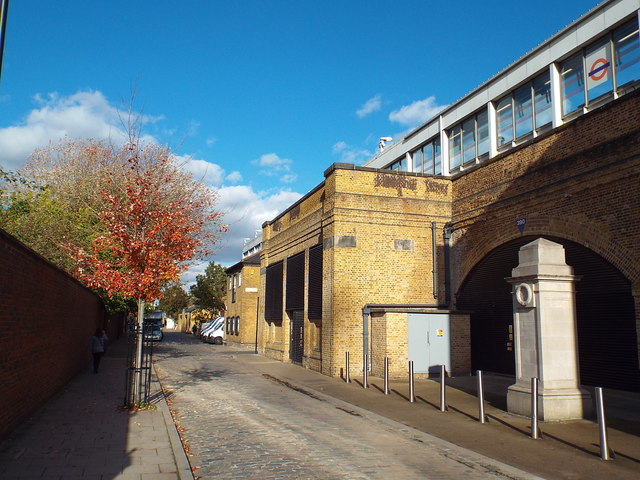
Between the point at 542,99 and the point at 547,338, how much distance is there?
16109 mm

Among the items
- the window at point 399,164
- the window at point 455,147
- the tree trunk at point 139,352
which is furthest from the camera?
the window at point 399,164

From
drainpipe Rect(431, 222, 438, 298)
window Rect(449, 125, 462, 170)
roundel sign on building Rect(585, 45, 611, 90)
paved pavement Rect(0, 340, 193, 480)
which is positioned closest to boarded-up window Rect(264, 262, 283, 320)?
drainpipe Rect(431, 222, 438, 298)

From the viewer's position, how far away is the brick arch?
12.3 m

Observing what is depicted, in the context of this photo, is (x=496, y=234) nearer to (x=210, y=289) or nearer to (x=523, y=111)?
(x=523, y=111)

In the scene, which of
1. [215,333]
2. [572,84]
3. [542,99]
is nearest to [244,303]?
[215,333]

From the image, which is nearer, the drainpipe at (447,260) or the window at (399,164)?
the drainpipe at (447,260)

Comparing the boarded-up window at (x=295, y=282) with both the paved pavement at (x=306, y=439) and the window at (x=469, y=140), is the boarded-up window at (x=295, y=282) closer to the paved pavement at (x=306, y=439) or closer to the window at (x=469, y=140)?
the paved pavement at (x=306, y=439)

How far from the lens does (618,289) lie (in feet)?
44.9

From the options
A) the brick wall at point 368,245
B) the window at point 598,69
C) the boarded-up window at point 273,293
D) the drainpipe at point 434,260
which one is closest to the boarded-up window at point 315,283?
the brick wall at point 368,245

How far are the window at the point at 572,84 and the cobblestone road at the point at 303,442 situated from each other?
1595 cm

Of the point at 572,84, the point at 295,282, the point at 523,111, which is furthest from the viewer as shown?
the point at 523,111

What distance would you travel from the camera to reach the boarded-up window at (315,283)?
2016 cm

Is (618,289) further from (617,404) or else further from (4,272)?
(4,272)

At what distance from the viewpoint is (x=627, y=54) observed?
1905 centimetres
